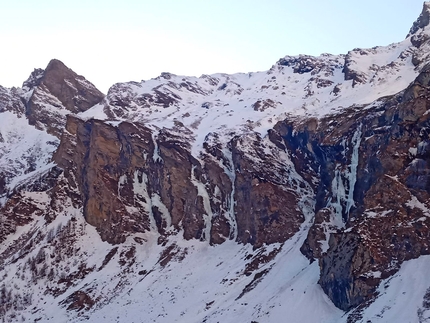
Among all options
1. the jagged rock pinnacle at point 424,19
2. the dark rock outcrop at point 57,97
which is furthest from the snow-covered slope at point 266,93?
the dark rock outcrop at point 57,97

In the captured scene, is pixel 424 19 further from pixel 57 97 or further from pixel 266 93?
pixel 57 97

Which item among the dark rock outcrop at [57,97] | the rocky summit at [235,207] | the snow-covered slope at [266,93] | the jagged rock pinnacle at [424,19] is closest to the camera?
the rocky summit at [235,207]

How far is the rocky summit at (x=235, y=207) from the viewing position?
66562 millimetres

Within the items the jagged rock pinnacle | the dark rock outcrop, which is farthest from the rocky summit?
the dark rock outcrop

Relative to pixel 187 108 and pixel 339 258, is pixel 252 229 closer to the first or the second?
pixel 339 258

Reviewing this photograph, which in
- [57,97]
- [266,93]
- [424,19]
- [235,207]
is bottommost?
[235,207]

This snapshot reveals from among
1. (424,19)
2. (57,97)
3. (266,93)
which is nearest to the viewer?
(424,19)

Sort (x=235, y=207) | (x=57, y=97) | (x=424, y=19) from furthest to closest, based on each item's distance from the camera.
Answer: (x=57, y=97)
(x=424, y=19)
(x=235, y=207)

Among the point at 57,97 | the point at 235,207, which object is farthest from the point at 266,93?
the point at 235,207

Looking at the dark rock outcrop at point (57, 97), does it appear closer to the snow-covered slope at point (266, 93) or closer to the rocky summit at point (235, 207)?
the rocky summit at point (235, 207)

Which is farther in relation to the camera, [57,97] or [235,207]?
[57,97]

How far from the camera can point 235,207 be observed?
10281 cm

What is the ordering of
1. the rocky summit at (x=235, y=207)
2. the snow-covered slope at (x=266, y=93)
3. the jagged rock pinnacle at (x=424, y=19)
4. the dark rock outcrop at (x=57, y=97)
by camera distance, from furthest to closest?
the dark rock outcrop at (x=57, y=97) < the jagged rock pinnacle at (x=424, y=19) < the snow-covered slope at (x=266, y=93) < the rocky summit at (x=235, y=207)

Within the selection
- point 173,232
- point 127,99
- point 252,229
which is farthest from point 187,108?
point 252,229
